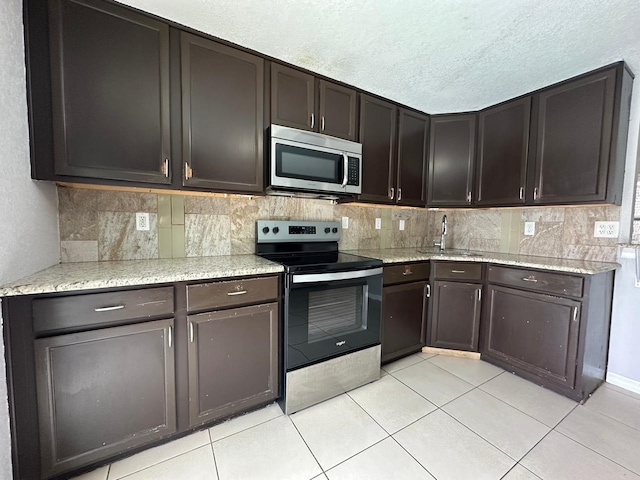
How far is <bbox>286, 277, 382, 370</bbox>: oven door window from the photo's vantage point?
1.61 meters

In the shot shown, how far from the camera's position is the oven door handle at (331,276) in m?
1.57

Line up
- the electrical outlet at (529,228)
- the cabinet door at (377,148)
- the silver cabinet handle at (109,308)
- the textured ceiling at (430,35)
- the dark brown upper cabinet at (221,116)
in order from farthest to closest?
the electrical outlet at (529,228)
the cabinet door at (377,148)
the dark brown upper cabinet at (221,116)
the textured ceiling at (430,35)
the silver cabinet handle at (109,308)

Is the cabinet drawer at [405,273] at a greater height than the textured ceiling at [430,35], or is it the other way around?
the textured ceiling at [430,35]

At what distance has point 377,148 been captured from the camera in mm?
2291

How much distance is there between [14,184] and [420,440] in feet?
7.67

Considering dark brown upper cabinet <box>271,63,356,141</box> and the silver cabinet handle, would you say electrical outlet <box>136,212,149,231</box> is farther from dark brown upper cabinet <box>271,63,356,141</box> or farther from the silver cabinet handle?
dark brown upper cabinet <box>271,63,356,141</box>

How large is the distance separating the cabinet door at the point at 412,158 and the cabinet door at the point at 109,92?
1917 millimetres

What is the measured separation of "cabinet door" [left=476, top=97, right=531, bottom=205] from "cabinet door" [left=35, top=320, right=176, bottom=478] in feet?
9.15

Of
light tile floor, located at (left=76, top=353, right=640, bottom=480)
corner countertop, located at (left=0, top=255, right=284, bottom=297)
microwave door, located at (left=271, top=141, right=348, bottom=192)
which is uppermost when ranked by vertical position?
microwave door, located at (left=271, top=141, right=348, bottom=192)

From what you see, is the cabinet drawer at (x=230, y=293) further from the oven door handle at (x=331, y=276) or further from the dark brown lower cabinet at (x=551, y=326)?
the dark brown lower cabinet at (x=551, y=326)

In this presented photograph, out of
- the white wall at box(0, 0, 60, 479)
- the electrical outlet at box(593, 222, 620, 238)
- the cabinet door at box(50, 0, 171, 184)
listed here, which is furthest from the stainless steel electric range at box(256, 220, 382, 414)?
the electrical outlet at box(593, 222, 620, 238)

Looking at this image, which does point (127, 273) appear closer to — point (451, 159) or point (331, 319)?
point (331, 319)

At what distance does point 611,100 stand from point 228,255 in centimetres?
291

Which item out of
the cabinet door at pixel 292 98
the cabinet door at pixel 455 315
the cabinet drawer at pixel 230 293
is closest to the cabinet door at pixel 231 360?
the cabinet drawer at pixel 230 293
